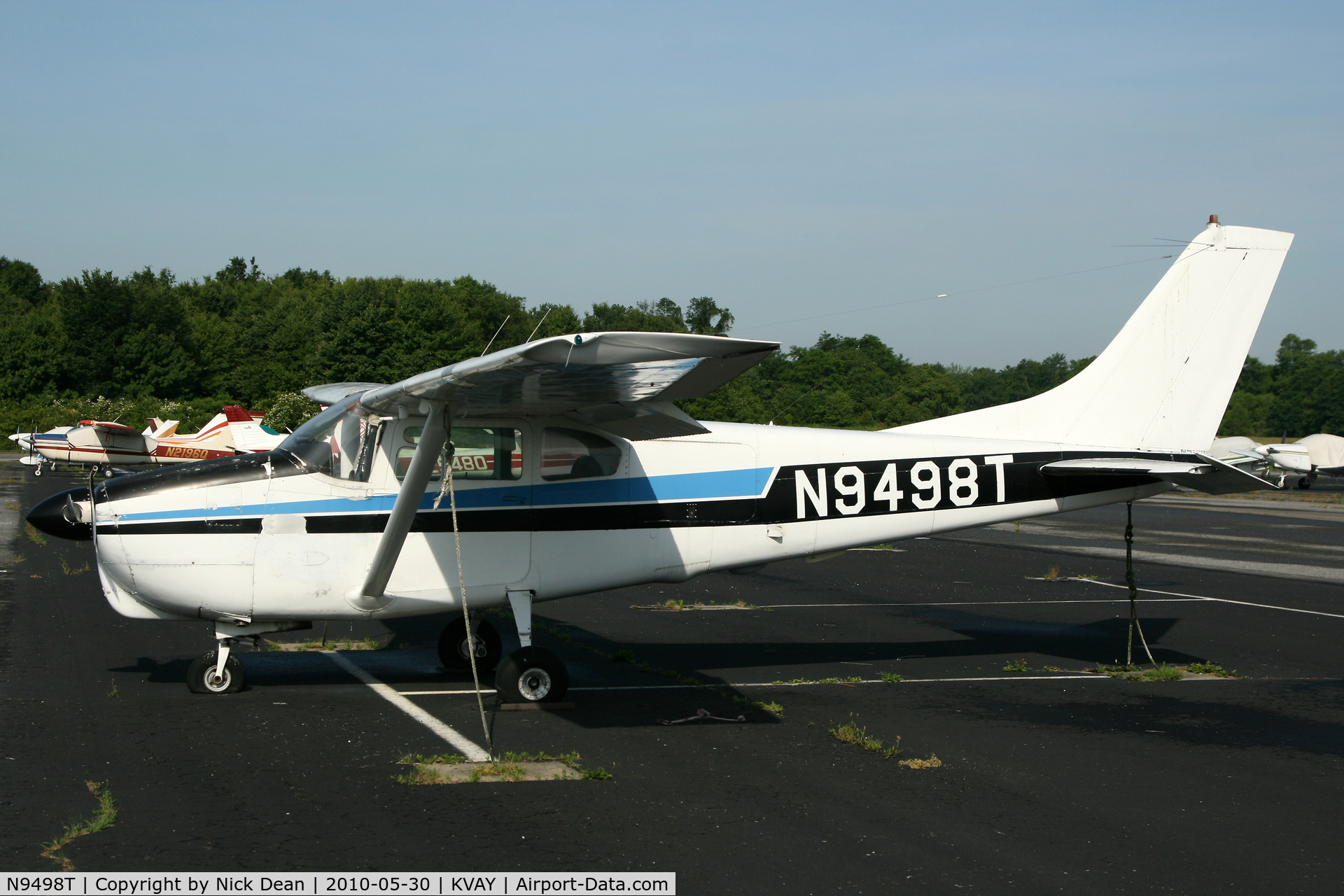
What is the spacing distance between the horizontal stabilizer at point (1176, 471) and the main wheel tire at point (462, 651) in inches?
206

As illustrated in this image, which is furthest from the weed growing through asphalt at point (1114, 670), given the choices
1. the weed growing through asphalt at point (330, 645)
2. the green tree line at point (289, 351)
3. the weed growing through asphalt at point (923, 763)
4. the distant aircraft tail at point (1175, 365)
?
the green tree line at point (289, 351)

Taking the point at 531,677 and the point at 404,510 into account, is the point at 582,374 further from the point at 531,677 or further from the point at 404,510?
the point at 531,677

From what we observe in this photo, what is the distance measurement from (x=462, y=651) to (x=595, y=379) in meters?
4.11

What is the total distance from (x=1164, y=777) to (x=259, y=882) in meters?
5.10

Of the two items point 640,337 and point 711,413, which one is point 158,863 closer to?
point 640,337

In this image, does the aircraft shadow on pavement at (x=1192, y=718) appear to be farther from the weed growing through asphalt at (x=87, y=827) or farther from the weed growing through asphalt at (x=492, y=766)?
the weed growing through asphalt at (x=87, y=827)

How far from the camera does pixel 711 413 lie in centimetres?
4831

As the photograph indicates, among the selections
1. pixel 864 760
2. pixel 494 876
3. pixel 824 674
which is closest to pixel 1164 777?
pixel 864 760

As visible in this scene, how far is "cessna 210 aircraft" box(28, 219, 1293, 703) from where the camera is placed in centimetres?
749

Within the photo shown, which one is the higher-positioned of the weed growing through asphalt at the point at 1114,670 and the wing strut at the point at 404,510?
the wing strut at the point at 404,510

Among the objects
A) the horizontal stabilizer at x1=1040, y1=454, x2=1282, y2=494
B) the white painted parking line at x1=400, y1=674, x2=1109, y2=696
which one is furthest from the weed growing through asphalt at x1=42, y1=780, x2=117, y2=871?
the horizontal stabilizer at x1=1040, y1=454, x2=1282, y2=494

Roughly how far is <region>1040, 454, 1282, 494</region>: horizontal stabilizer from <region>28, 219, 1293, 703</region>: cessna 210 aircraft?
3 centimetres
